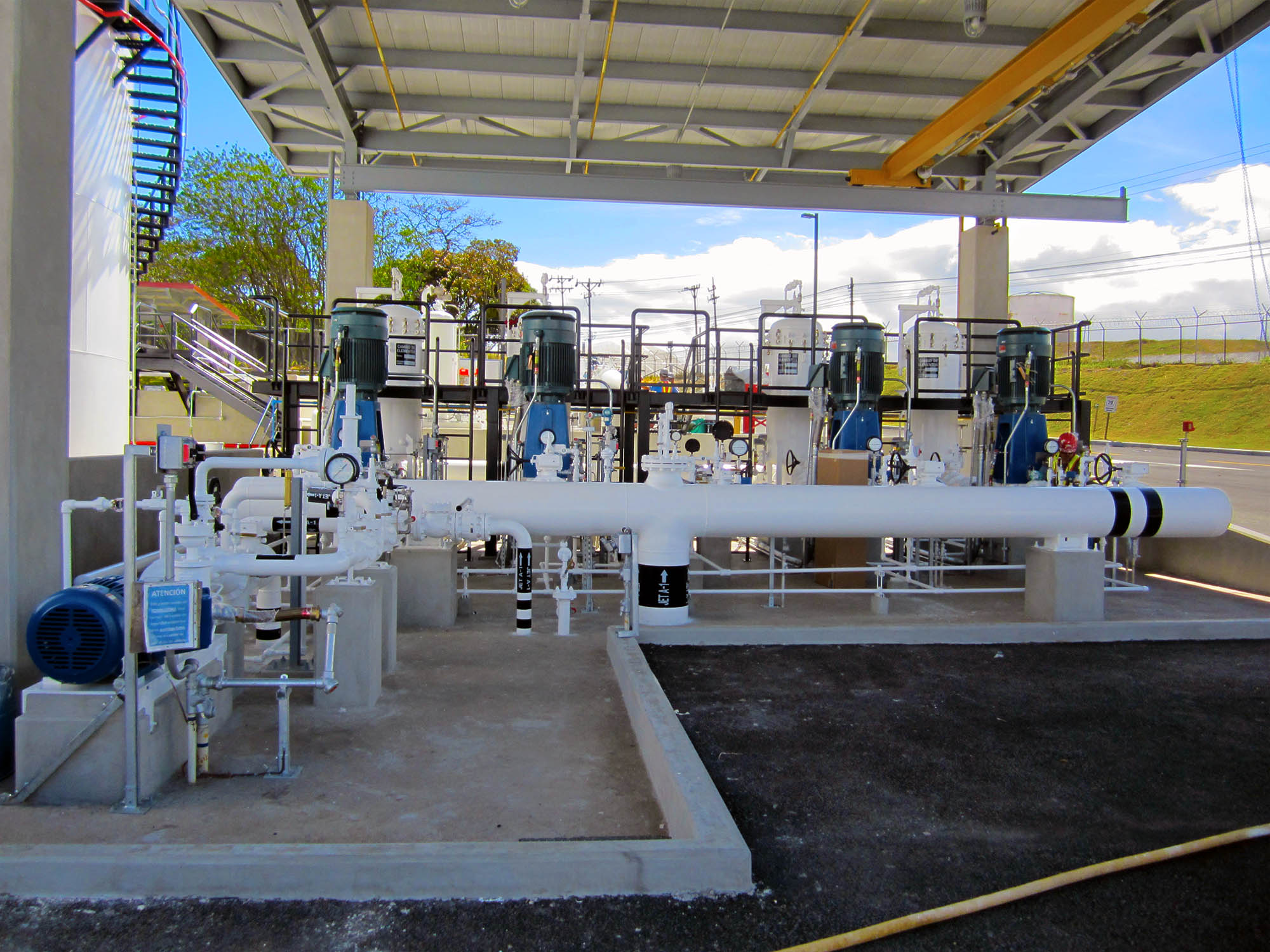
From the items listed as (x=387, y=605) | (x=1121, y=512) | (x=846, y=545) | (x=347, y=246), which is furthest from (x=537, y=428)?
(x=1121, y=512)

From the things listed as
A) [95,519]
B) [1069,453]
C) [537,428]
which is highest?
[537,428]

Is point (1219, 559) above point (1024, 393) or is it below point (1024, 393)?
below

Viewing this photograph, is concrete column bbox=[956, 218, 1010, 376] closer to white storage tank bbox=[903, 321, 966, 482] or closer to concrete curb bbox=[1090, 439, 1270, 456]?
white storage tank bbox=[903, 321, 966, 482]

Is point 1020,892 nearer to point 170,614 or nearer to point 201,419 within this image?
point 170,614

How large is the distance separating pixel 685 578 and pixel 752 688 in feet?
5.12

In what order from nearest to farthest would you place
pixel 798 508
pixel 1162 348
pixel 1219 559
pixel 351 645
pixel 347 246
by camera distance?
pixel 351 645, pixel 798 508, pixel 1219 559, pixel 347 246, pixel 1162 348

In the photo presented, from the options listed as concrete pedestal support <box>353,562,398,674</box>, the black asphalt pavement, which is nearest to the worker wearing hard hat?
the black asphalt pavement

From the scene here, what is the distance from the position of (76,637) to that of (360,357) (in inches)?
222

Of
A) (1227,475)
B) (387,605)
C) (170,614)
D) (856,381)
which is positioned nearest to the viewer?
(170,614)

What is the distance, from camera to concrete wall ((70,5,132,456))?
5.71 metres

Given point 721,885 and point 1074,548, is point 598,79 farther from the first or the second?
point 721,885

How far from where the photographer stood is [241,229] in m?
30.4

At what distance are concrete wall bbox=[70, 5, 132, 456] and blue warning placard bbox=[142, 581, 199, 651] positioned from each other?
8.57 feet

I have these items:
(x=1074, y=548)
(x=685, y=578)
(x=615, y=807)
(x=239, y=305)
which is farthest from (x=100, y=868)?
(x=239, y=305)
